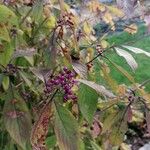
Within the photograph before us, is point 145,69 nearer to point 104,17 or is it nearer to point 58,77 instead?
point 104,17

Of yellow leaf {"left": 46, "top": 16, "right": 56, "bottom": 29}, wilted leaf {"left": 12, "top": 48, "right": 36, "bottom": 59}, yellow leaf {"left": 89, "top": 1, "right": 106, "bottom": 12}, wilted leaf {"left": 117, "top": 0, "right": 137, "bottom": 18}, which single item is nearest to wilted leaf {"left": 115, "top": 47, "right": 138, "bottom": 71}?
wilted leaf {"left": 117, "top": 0, "right": 137, "bottom": 18}

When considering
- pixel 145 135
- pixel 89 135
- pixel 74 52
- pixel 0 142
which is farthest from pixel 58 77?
pixel 145 135

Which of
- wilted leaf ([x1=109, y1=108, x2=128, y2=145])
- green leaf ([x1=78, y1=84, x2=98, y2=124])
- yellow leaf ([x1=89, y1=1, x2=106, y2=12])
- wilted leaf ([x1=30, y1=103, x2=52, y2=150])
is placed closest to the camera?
wilted leaf ([x1=30, y1=103, x2=52, y2=150])

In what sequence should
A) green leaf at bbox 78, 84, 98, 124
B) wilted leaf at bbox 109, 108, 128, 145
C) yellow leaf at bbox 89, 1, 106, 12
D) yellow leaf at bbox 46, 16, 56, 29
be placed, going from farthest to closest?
1. yellow leaf at bbox 89, 1, 106, 12
2. yellow leaf at bbox 46, 16, 56, 29
3. wilted leaf at bbox 109, 108, 128, 145
4. green leaf at bbox 78, 84, 98, 124

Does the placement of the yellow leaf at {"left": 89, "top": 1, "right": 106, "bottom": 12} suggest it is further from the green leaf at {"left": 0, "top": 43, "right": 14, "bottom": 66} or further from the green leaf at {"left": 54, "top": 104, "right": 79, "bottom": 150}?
the green leaf at {"left": 54, "top": 104, "right": 79, "bottom": 150}

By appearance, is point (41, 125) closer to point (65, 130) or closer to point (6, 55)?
point (65, 130)

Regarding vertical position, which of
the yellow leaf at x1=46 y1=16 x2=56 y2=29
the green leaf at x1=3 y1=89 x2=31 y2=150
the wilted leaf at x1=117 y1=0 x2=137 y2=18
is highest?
the wilted leaf at x1=117 y1=0 x2=137 y2=18

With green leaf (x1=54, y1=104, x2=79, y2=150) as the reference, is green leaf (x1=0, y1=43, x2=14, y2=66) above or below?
above

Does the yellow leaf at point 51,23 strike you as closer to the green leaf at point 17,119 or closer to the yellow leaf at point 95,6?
the green leaf at point 17,119
